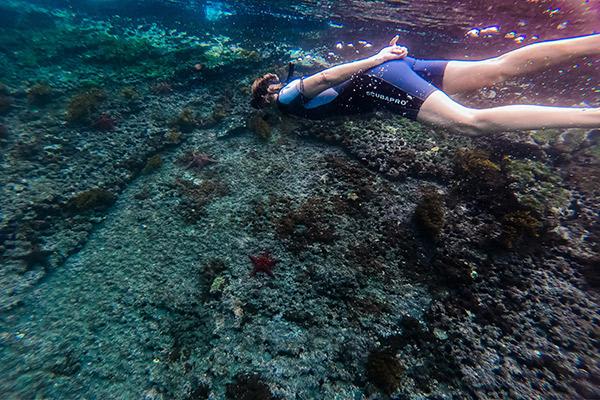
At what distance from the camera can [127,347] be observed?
3.74 metres

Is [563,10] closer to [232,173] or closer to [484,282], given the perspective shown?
[484,282]

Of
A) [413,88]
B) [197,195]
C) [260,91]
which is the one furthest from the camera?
[197,195]

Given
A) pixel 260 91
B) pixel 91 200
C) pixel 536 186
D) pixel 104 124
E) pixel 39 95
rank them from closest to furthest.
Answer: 1. pixel 536 186
2. pixel 260 91
3. pixel 91 200
4. pixel 104 124
5. pixel 39 95

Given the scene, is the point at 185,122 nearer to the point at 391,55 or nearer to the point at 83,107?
the point at 83,107

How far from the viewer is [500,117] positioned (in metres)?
4.00

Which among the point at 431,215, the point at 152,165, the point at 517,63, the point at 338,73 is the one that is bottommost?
the point at 152,165

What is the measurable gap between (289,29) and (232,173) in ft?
32.0

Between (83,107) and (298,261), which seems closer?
(298,261)

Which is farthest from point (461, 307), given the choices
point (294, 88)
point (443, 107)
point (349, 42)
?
point (349, 42)

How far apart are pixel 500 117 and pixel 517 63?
1474 millimetres

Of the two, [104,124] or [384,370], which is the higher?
[104,124]

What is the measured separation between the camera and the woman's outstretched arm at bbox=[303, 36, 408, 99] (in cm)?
447

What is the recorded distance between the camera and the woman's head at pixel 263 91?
4719 mm

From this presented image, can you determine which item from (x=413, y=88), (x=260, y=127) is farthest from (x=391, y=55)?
(x=260, y=127)
